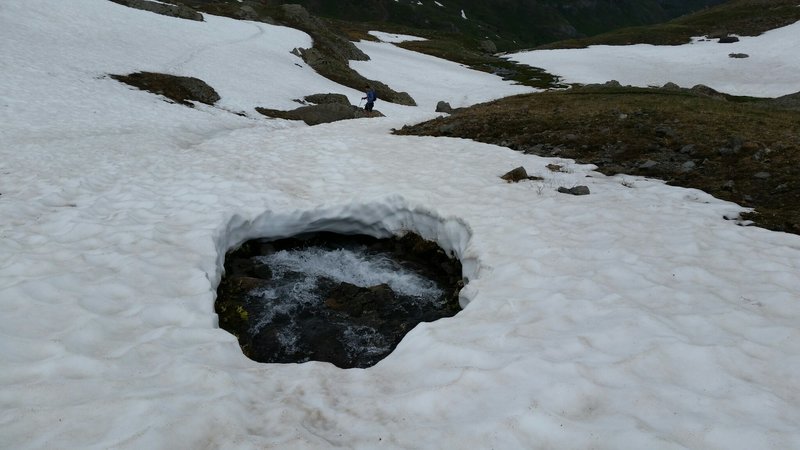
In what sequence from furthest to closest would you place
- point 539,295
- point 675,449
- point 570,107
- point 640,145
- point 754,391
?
1. point 570,107
2. point 640,145
3. point 539,295
4. point 754,391
5. point 675,449

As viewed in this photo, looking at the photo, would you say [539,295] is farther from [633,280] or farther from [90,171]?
[90,171]

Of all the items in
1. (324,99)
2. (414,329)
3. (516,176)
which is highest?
(516,176)

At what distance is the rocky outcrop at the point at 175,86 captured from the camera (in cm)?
2619

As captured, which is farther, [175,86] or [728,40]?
[728,40]

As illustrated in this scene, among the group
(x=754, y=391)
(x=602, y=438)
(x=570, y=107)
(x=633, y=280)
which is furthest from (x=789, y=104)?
(x=602, y=438)

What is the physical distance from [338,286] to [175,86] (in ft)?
75.9

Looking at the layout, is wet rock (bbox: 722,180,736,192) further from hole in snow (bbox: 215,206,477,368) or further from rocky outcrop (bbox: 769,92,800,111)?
rocky outcrop (bbox: 769,92,800,111)

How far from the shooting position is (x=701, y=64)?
58156 mm

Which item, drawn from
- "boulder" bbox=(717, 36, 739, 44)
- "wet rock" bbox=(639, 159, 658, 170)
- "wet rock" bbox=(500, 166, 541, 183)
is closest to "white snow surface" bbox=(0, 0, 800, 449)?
"wet rock" bbox=(500, 166, 541, 183)

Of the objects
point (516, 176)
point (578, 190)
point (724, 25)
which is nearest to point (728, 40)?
point (724, 25)

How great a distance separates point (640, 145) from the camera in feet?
53.6

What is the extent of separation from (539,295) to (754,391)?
3.03 metres

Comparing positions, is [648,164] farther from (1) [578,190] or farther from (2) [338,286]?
(2) [338,286]

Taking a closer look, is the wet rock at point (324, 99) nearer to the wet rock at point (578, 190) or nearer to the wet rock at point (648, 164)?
the wet rock at point (648, 164)
